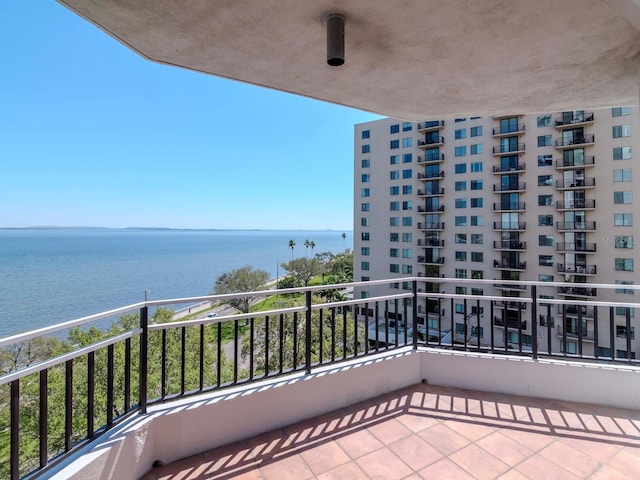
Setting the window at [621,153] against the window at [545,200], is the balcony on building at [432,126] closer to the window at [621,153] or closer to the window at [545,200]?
the window at [545,200]

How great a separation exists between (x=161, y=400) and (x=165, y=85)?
10.6 meters

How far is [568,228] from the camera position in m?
19.7

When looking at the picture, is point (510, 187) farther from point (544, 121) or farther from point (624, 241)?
point (624, 241)

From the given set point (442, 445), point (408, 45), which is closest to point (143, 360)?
point (442, 445)

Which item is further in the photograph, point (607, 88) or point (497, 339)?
point (497, 339)

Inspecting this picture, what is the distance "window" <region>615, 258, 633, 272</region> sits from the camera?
57.6 feet

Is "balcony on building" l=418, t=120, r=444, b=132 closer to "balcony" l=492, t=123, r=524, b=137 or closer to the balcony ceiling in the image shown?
"balcony" l=492, t=123, r=524, b=137

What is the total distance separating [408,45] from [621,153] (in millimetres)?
24371

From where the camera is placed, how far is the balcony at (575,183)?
19156mm

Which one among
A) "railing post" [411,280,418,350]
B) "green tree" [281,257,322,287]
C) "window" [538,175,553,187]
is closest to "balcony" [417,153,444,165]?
"window" [538,175,553,187]

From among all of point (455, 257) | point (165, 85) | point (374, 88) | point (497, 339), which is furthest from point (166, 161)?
point (374, 88)

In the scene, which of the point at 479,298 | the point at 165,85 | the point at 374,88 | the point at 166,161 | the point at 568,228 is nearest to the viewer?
the point at 374,88

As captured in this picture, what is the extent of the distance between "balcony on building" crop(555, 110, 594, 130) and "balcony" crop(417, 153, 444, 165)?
7309 millimetres

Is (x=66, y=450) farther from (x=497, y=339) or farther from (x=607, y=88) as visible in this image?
(x=497, y=339)
